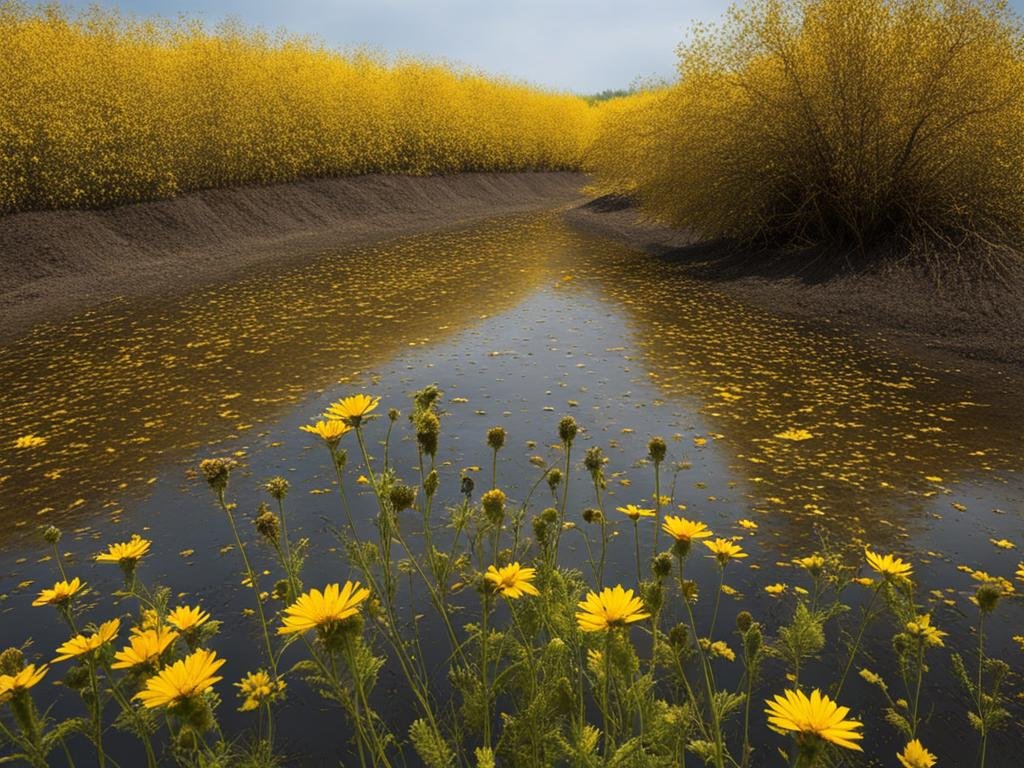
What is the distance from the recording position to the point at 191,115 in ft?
52.5

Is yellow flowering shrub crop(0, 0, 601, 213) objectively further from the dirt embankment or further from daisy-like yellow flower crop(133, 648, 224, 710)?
daisy-like yellow flower crop(133, 648, 224, 710)

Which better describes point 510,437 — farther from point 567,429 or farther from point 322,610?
point 322,610

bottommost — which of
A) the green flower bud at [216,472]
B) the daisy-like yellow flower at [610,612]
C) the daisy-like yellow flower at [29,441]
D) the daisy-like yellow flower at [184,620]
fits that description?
the daisy-like yellow flower at [29,441]

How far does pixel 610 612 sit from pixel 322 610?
1.91 ft

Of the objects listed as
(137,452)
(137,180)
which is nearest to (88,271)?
(137,180)

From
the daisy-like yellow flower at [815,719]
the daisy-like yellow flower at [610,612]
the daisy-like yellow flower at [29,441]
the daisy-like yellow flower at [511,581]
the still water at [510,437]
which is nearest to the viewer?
the daisy-like yellow flower at [815,719]

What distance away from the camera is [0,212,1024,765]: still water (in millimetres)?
2871

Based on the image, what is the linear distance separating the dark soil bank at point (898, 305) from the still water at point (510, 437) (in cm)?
51

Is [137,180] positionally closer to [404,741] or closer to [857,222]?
[857,222]

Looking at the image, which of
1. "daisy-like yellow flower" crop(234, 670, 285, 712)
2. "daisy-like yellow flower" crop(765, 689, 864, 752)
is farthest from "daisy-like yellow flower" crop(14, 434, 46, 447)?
"daisy-like yellow flower" crop(765, 689, 864, 752)

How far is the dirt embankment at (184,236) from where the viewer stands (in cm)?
990

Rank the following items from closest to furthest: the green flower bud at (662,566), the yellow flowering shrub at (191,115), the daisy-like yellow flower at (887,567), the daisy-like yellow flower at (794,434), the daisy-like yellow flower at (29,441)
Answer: the green flower bud at (662,566)
the daisy-like yellow flower at (887,567)
the daisy-like yellow flower at (794,434)
the daisy-like yellow flower at (29,441)
the yellow flowering shrub at (191,115)

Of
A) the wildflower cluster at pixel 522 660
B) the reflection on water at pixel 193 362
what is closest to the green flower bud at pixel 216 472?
the wildflower cluster at pixel 522 660

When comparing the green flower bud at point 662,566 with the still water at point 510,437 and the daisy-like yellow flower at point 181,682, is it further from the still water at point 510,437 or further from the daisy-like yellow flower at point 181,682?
the still water at point 510,437
